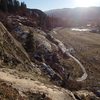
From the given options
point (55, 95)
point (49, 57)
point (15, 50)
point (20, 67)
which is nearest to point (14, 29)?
point (49, 57)

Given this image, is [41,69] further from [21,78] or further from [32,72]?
[21,78]

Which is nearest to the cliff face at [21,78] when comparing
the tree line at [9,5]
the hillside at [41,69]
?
the hillside at [41,69]

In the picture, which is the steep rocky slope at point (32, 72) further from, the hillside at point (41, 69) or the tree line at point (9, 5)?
the tree line at point (9, 5)

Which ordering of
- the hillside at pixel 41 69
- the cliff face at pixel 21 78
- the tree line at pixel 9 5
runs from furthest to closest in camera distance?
the tree line at pixel 9 5, the hillside at pixel 41 69, the cliff face at pixel 21 78

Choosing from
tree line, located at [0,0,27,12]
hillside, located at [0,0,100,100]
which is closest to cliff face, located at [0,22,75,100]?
hillside, located at [0,0,100,100]

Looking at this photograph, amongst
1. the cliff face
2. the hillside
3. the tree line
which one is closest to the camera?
the cliff face

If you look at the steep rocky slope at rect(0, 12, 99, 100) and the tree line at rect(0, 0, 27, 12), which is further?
the tree line at rect(0, 0, 27, 12)

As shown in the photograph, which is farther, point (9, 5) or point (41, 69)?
point (9, 5)

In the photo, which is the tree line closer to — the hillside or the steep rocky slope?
the hillside

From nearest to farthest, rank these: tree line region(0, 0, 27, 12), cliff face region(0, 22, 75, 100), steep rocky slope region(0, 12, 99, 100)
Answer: cliff face region(0, 22, 75, 100), steep rocky slope region(0, 12, 99, 100), tree line region(0, 0, 27, 12)

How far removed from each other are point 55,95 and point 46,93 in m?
1.47

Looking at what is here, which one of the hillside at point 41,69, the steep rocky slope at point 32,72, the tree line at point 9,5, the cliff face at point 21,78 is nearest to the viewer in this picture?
the cliff face at point 21,78

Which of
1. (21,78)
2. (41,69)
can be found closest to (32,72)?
(41,69)

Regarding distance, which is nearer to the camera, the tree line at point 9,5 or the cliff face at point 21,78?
the cliff face at point 21,78
